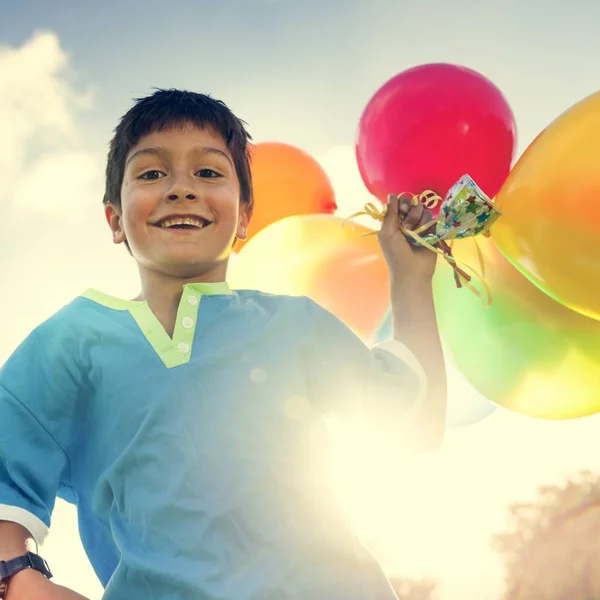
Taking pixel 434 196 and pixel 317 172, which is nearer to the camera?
pixel 434 196

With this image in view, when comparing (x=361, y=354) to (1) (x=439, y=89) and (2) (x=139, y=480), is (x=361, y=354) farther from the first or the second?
(1) (x=439, y=89)

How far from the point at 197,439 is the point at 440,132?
1065 millimetres

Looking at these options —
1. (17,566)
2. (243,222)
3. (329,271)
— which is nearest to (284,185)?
(329,271)

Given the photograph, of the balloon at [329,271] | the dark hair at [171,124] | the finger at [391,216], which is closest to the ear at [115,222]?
the dark hair at [171,124]

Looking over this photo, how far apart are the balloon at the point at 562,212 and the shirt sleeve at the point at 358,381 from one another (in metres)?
0.38

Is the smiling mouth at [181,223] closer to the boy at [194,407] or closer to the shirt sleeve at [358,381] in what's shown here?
the boy at [194,407]

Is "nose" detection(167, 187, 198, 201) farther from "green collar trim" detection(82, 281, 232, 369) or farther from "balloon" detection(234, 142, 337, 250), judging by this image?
"balloon" detection(234, 142, 337, 250)

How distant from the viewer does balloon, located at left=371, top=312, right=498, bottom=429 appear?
6.32ft

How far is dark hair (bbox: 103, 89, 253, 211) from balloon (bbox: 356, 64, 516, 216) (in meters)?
0.46

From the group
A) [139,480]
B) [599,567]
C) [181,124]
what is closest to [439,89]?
[181,124]

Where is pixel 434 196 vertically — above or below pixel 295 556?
above

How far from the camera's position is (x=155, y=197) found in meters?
1.37

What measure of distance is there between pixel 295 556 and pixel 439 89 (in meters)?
1.25

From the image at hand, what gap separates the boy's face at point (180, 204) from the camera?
136cm
